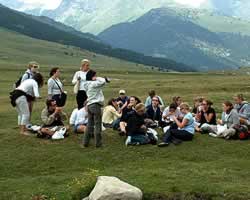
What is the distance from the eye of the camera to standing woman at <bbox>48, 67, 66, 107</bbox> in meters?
27.2

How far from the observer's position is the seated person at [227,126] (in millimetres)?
26531

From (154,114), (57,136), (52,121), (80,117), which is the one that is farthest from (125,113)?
(52,121)

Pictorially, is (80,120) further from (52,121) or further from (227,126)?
(227,126)

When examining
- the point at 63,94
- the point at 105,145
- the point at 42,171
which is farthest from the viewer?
the point at 63,94

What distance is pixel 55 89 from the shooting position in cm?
2752

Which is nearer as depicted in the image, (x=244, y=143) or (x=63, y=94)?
(x=244, y=143)

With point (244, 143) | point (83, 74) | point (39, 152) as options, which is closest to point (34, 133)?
point (39, 152)

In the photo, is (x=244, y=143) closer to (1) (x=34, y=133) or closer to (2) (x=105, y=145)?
(2) (x=105, y=145)

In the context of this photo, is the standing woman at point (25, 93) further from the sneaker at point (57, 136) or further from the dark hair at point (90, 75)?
the dark hair at point (90, 75)

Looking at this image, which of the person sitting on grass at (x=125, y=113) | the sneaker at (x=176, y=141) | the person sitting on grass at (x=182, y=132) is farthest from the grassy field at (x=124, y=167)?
the person sitting on grass at (x=125, y=113)

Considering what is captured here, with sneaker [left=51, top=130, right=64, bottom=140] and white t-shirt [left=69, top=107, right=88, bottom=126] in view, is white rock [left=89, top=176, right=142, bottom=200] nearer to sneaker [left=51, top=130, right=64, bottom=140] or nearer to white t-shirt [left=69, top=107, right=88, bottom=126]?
sneaker [left=51, top=130, right=64, bottom=140]

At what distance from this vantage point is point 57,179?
68.7 feet

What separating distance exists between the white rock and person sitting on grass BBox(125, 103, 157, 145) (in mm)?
7812

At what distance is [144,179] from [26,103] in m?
9.74
